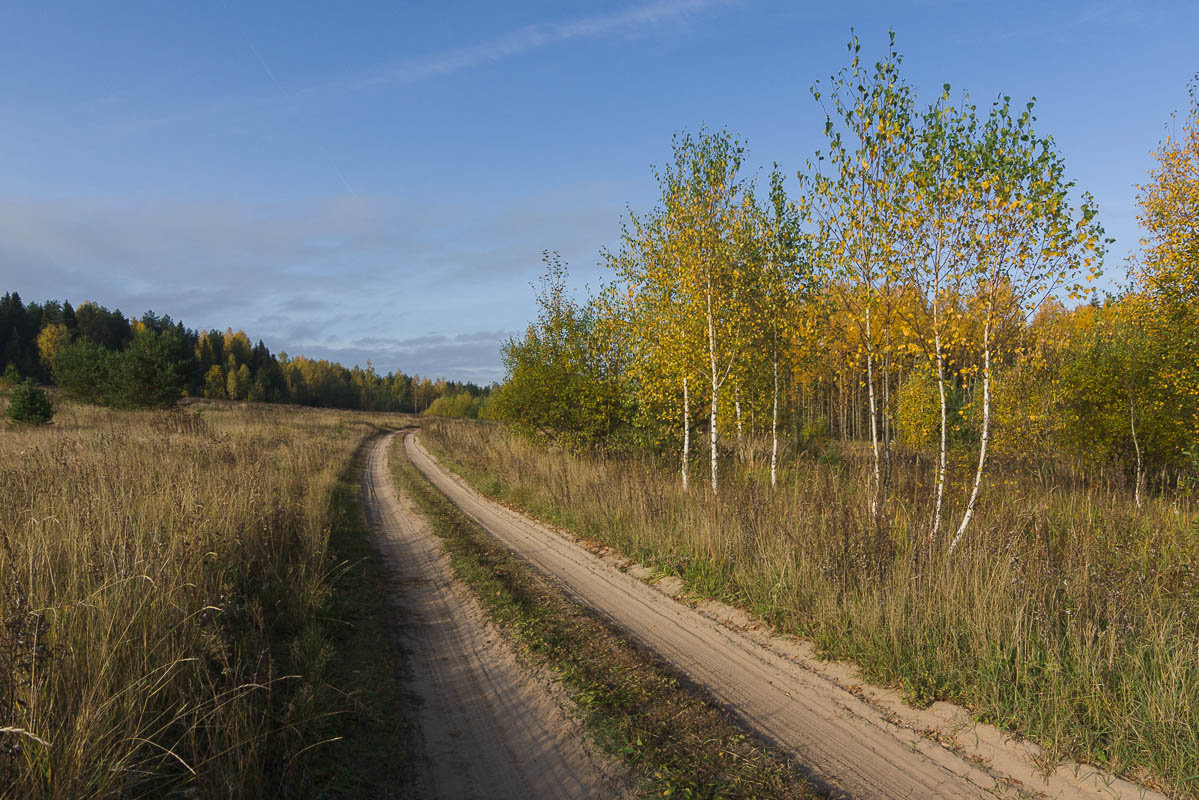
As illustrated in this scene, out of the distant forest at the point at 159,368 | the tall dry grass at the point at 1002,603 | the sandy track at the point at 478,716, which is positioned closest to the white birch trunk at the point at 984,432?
the tall dry grass at the point at 1002,603

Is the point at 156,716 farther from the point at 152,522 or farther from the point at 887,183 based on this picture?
the point at 887,183

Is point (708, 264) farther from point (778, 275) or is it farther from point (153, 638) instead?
point (153, 638)

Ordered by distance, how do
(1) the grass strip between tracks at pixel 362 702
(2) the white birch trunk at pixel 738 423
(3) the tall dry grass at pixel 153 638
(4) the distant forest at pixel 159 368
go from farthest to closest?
(4) the distant forest at pixel 159 368
(2) the white birch trunk at pixel 738 423
(1) the grass strip between tracks at pixel 362 702
(3) the tall dry grass at pixel 153 638

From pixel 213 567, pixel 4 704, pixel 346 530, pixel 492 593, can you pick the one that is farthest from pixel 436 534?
pixel 4 704

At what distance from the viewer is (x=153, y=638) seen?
14.1 feet

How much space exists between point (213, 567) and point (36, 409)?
27.8 meters

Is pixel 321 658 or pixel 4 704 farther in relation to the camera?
pixel 321 658

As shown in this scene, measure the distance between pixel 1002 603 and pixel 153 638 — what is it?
7376mm

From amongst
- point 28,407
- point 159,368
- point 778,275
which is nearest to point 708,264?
point 778,275

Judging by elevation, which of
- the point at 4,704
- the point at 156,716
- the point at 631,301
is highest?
the point at 631,301

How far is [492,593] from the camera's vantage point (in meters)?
7.85

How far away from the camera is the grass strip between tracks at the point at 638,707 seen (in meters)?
3.91

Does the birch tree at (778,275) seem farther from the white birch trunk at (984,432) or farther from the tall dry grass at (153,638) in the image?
the tall dry grass at (153,638)

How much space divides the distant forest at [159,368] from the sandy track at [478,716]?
3944 centimetres
